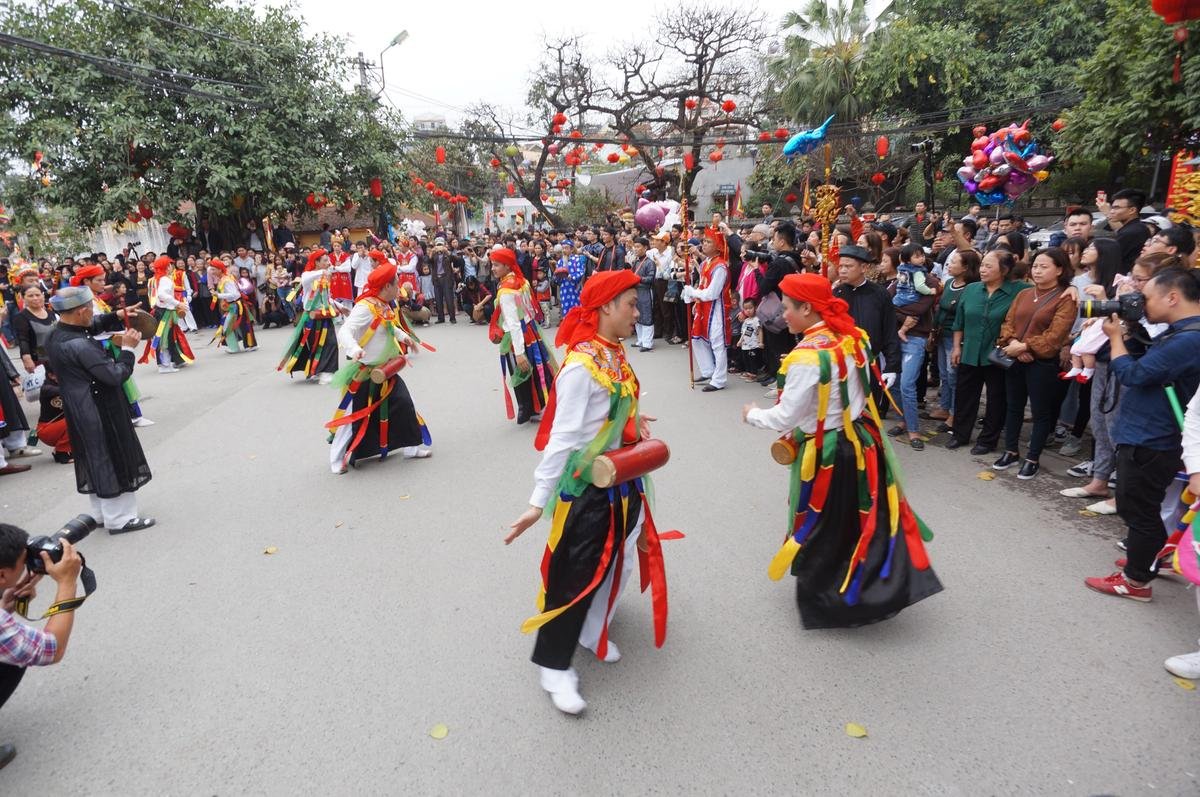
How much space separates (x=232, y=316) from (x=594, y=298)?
1090 cm

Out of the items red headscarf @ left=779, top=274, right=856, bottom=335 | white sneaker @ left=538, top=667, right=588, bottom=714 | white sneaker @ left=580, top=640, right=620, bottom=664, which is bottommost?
white sneaker @ left=580, top=640, right=620, bottom=664

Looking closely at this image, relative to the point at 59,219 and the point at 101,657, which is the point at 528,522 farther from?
the point at 59,219

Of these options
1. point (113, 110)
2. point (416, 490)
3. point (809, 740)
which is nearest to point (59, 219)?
point (113, 110)

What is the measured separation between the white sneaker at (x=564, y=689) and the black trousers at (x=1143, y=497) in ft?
8.77

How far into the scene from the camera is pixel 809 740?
254 centimetres

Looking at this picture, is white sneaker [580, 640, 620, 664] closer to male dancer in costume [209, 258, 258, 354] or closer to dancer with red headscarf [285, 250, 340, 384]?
dancer with red headscarf [285, 250, 340, 384]

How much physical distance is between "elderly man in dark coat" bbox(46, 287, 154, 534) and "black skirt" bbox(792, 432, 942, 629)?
4220 millimetres

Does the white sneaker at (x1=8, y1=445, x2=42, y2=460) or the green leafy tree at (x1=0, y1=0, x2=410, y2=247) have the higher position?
the green leafy tree at (x1=0, y1=0, x2=410, y2=247)

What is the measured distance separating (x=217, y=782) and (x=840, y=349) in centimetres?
293

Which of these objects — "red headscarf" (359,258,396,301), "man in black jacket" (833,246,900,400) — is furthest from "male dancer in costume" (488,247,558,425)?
"man in black jacket" (833,246,900,400)

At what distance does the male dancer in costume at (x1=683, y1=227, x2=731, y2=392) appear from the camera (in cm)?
725

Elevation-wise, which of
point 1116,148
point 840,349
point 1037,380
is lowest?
point 1037,380

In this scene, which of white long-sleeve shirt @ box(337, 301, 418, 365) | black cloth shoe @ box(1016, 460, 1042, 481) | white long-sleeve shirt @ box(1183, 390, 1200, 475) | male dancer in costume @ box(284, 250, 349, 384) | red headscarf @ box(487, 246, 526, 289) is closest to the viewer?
white long-sleeve shirt @ box(1183, 390, 1200, 475)

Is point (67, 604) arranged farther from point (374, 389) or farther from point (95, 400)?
point (374, 389)
